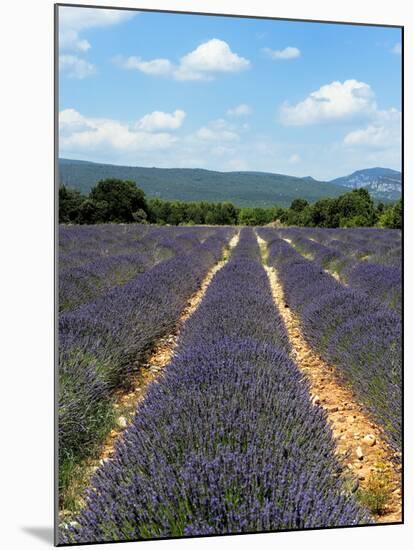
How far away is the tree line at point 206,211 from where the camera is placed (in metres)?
2.59

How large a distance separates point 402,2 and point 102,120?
1.59m

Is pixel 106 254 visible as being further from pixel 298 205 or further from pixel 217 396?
pixel 217 396

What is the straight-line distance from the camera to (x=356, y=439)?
285cm

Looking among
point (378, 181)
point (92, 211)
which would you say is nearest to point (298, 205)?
point (378, 181)

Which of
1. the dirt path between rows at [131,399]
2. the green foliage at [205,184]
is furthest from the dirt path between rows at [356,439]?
the green foliage at [205,184]

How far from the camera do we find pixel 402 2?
2879 millimetres

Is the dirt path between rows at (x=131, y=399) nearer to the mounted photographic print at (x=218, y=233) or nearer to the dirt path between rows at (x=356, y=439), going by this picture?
the mounted photographic print at (x=218, y=233)

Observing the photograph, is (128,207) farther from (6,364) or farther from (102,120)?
(6,364)

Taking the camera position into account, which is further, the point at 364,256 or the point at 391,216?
the point at 364,256

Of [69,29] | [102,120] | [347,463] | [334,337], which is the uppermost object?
[69,29]

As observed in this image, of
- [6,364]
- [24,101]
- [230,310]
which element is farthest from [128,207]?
[230,310]

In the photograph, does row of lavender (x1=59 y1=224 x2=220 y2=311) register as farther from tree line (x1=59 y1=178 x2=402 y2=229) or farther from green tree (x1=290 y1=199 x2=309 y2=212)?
green tree (x1=290 y1=199 x2=309 y2=212)

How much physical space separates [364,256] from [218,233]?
1163 mm

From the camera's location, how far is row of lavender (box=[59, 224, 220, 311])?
2.56m
